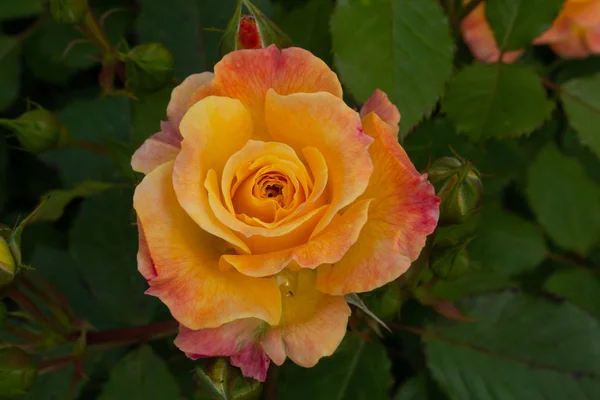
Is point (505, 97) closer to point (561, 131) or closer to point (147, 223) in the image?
point (561, 131)

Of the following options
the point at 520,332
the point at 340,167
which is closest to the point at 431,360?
the point at 520,332

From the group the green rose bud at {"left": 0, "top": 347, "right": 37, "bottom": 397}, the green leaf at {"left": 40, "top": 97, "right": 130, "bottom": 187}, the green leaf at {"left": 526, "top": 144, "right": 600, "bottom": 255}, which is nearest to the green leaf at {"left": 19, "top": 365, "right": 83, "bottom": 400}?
the green rose bud at {"left": 0, "top": 347, "right": 37, "bottom": 397}

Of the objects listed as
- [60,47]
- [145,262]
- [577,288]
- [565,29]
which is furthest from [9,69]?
[577,288]

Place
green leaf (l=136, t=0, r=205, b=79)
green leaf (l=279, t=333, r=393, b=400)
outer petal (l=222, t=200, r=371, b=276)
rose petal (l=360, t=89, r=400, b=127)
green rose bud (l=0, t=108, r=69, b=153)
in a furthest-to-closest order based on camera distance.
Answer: green leaf (l=136, t=0, r=205, b=79) → green leaf (l=279, t=333, r=393, b=400) → green rose bud (l=0, t=108, r=69, b=153) → rose petal (l=360, t=89, r=400, b=127) → outer petal (l=222, t=200, r=371, b=276)

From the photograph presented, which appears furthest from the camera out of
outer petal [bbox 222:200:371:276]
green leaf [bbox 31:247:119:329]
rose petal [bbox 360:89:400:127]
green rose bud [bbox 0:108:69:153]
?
green leaf [bbox 31:247:119:329]

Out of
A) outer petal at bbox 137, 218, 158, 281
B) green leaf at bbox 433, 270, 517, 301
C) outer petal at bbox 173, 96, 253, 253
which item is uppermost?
outer petal at bbox 173, 96, 253, 253

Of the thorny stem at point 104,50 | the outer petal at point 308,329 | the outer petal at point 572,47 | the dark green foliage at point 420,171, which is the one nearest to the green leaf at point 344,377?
the dark green foliage at point 420,171

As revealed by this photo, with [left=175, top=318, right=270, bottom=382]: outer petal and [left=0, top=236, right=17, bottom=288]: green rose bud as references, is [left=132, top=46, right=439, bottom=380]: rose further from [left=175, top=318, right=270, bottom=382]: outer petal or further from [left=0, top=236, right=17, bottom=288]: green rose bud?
[left=0, top=236, right=17, bottom=288]: green rose bud
